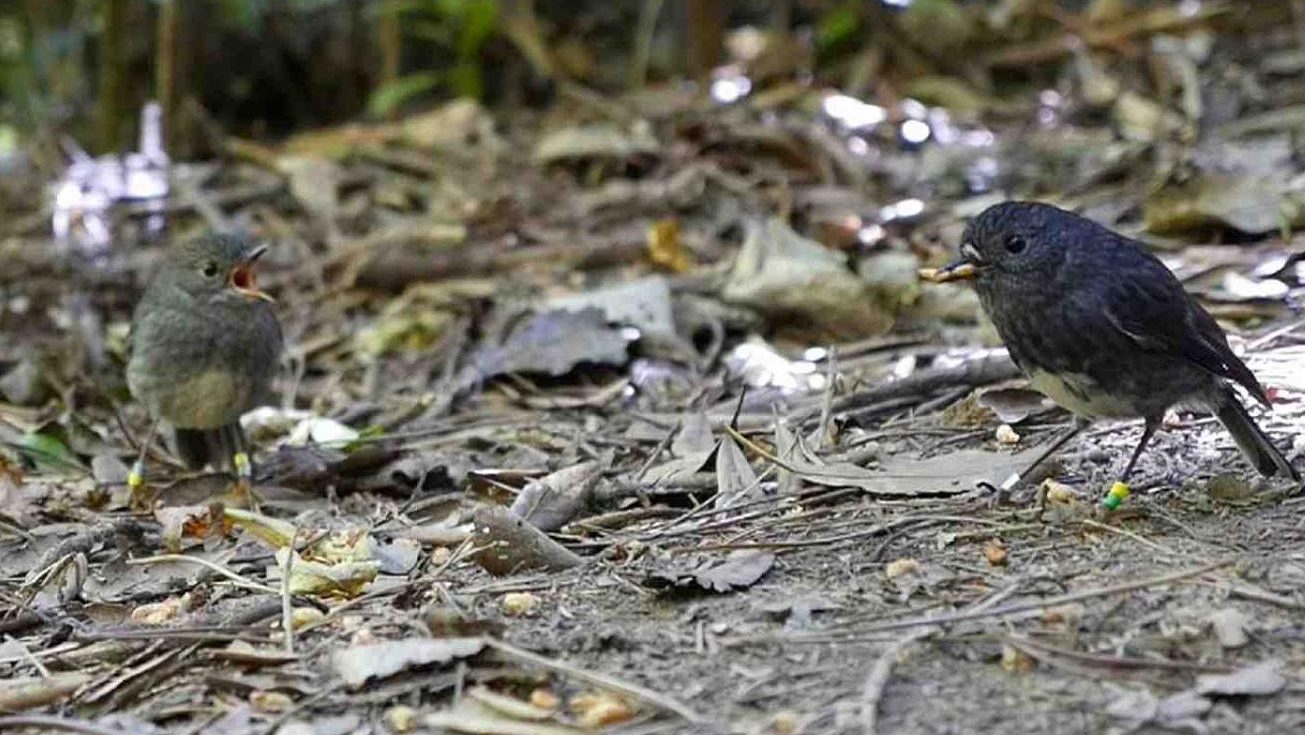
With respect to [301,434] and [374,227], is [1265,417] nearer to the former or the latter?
[301,434]

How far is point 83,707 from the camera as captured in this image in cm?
311

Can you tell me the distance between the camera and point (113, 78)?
827 cm

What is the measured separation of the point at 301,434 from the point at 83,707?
101 inches

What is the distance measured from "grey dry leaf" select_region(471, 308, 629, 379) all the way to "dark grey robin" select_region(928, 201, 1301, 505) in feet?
6.34

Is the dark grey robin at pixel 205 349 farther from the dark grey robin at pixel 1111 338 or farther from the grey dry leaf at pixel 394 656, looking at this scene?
the dark grey robin at pixel 1111 338

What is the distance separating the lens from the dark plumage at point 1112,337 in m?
3.80

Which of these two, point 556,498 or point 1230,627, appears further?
point 556,498

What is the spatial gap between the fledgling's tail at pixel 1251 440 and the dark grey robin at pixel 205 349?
2.87m

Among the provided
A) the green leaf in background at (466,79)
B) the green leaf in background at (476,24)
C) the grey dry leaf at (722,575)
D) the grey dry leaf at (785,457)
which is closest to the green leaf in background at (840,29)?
the green leaf in background at (476,24)

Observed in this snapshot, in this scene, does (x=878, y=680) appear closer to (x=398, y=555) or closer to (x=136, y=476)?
(x=398, y=555)

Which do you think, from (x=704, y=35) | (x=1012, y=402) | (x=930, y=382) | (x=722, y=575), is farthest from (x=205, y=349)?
(x=704, y=35)

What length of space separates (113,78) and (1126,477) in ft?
19.2

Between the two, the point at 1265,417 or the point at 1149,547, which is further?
the point at 1265,417

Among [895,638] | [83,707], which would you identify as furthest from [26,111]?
[895,638]
